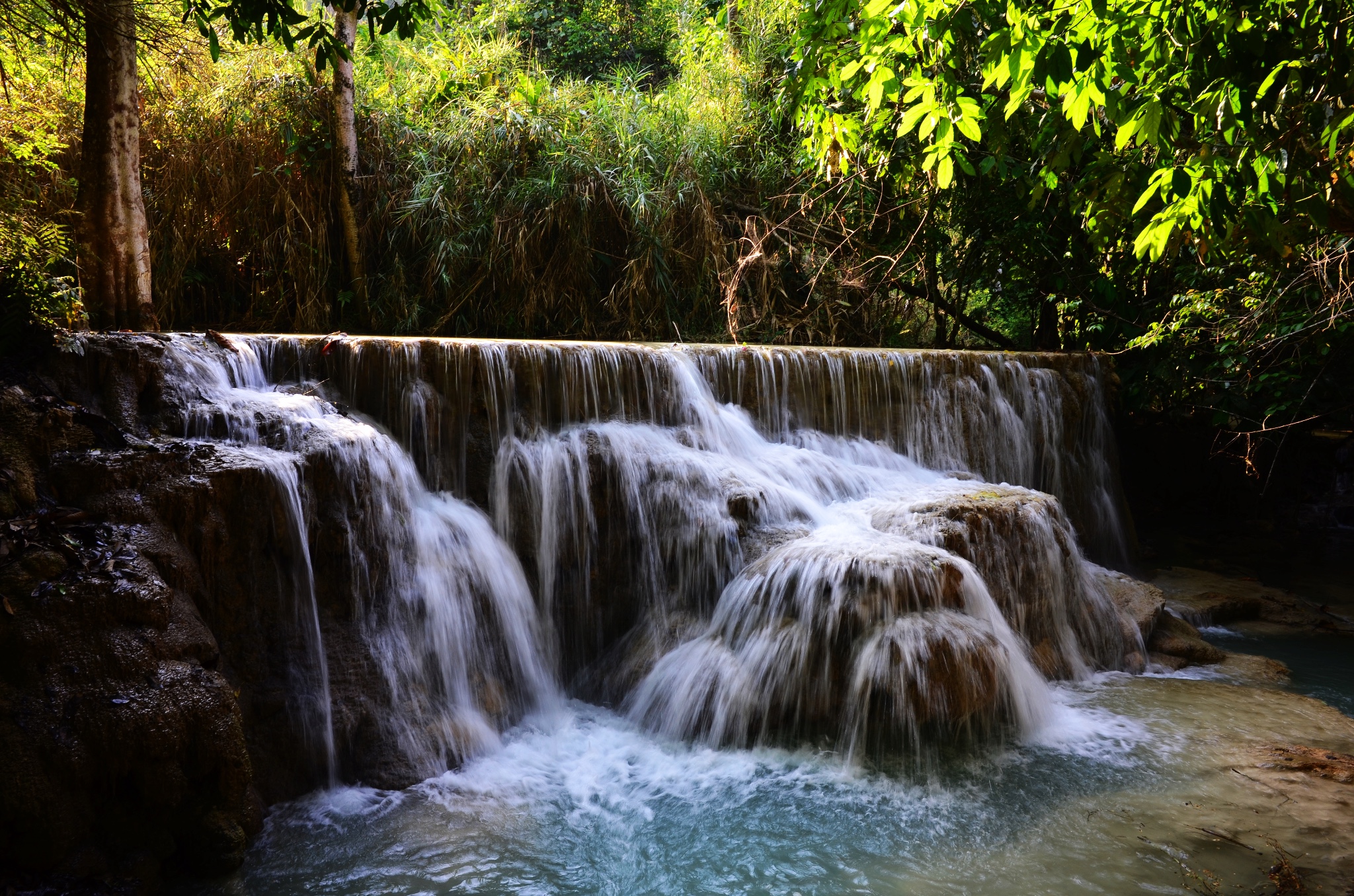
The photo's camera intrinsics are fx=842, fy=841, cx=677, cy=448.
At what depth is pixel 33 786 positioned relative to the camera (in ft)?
9.41

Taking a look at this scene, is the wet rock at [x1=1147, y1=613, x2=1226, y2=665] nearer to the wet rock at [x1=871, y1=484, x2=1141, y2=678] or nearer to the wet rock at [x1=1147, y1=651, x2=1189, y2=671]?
the wet rock at [x1=1147, y1=651, x2=1189, y2=671]

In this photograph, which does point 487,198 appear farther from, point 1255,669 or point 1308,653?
point 1308,653

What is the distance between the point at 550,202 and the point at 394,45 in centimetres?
406

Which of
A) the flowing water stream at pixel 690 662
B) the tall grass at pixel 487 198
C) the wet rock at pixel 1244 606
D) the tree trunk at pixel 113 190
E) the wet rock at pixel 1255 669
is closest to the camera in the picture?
the flowing water stream at pixel 690 662

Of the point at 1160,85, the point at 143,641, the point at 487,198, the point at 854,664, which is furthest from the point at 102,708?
the point at 487,198

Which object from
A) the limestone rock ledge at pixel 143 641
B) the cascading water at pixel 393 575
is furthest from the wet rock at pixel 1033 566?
the limestone rock ledge at pixel 143 641

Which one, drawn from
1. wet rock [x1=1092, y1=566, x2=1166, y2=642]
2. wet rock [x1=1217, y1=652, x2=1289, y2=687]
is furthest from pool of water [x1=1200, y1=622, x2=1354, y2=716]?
wet rock [x1=1092, y1=566, x2=1166, y2=642]

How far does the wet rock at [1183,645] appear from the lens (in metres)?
5.99

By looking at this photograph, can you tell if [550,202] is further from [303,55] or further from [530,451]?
[530,451]

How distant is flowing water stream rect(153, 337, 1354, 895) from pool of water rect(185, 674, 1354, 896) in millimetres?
16

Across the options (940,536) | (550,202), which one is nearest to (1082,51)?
(940,536)

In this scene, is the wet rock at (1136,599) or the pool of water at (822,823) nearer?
the pool of water at (822,823)

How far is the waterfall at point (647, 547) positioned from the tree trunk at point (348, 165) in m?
3.28

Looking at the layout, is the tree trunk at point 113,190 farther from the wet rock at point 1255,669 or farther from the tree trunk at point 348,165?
the wet rock at point 1255,669
